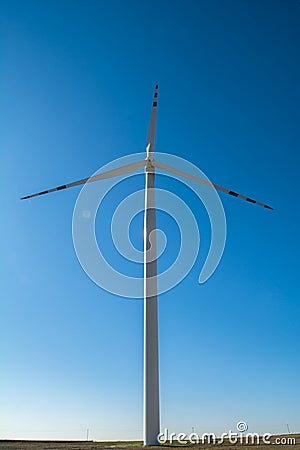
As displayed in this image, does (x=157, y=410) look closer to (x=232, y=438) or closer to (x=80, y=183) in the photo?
(x=232, y=438)

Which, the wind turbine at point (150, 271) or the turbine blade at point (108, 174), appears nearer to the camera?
the wind turbine at point (150, 271)

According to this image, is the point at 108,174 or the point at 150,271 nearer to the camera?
the point at 150,271

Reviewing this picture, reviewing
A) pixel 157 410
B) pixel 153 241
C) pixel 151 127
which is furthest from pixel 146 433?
pixel 151 127

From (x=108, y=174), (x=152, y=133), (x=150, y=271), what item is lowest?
(x=150, y=271)

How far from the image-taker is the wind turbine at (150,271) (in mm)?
34281

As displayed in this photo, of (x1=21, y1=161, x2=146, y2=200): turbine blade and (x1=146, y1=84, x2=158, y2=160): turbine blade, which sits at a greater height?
(x1=146, y1=84, x2=158, y2=160): turbine blade

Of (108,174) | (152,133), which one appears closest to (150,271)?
(108,174)

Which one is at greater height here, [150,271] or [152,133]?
[152,133]

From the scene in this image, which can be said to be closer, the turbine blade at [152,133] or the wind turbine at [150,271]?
the wind turbine at [150,271]

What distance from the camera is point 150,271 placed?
39.2 meters

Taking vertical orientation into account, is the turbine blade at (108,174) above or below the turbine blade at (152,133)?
below

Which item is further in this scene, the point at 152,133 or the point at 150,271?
the point at 152,133

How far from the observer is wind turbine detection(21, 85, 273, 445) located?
34.3 m

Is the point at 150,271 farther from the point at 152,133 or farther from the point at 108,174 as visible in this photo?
the point at 152,133
